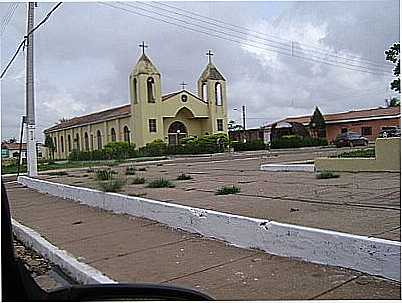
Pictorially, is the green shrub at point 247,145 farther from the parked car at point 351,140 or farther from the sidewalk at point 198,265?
the sidewalk at point 198,265

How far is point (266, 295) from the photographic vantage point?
3.00m

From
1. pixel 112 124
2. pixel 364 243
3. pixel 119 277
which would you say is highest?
pixel 112 124

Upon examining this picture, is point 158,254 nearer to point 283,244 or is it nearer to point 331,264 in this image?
point 283,244

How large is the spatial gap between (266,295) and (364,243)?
0.71 meters

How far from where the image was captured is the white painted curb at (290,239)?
313cm

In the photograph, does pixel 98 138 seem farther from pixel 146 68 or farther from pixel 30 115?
pixel 30 115

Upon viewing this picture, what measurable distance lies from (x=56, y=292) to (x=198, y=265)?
211cm

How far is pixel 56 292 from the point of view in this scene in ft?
5.75

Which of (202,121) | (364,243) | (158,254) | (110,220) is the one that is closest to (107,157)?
(202,121)

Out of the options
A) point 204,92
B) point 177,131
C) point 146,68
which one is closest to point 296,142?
point 177,131

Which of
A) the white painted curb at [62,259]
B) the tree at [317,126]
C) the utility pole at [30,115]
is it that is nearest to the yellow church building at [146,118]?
the tree at [317,126]

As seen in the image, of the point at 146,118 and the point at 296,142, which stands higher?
the point at 146,118

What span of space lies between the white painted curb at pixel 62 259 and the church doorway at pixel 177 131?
21719 millimetres

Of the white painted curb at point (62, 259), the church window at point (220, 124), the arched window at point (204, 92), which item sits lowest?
the white painted curb at point (62, 259)
